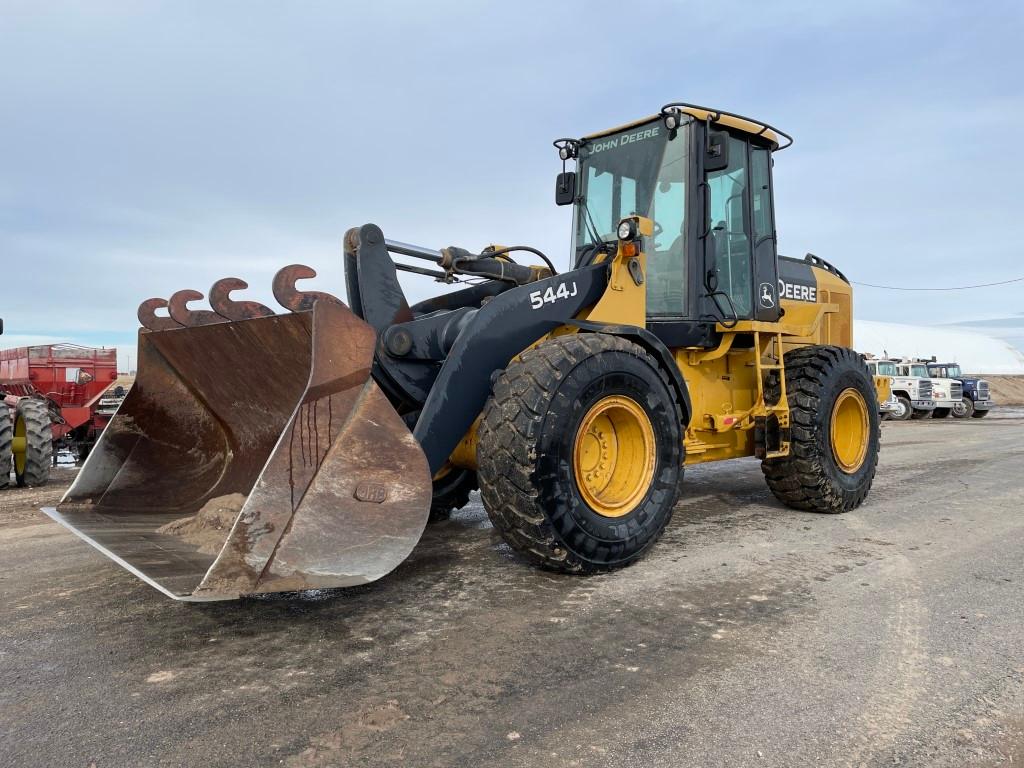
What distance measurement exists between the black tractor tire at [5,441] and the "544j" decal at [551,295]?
6869 millimetres

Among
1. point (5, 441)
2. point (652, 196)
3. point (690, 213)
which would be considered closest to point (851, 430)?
point (690, 213)

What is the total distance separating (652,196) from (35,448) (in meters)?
7.35

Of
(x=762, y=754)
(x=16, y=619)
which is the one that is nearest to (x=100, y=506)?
(x=16, y=619)

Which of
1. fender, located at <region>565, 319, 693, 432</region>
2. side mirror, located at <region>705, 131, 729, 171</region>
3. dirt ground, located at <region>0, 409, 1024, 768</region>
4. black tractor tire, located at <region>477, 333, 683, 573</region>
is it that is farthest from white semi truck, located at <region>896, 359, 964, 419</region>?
black tractor tire, located at <region>477, 333, 683, 573</region>

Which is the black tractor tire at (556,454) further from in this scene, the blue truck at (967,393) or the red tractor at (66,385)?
the blue truck at (967,393)

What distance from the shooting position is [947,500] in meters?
6.35

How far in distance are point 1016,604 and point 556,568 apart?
2.17 m

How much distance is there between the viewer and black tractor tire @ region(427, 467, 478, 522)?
4621 mm

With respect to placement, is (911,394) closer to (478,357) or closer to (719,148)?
(719,148)

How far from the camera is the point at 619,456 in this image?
421cm

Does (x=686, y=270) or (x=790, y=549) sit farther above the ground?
(x=686, y=270)

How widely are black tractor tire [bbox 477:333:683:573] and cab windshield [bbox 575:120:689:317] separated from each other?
1245 mm

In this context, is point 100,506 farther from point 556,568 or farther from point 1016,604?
point 1016,604

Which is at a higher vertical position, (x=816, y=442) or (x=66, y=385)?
(x=66, y=385)
